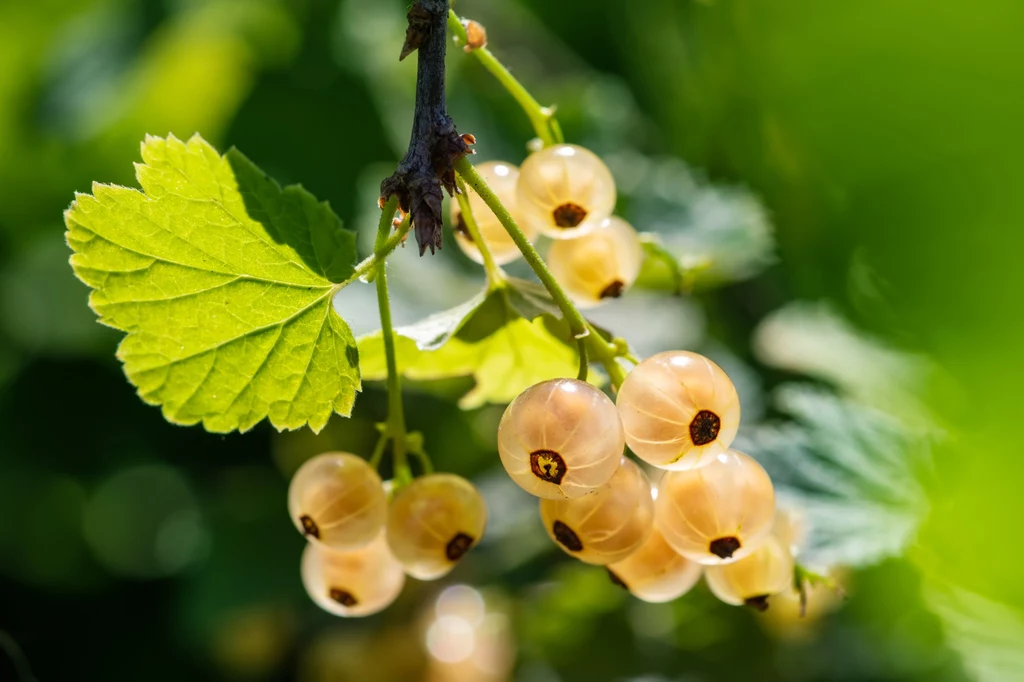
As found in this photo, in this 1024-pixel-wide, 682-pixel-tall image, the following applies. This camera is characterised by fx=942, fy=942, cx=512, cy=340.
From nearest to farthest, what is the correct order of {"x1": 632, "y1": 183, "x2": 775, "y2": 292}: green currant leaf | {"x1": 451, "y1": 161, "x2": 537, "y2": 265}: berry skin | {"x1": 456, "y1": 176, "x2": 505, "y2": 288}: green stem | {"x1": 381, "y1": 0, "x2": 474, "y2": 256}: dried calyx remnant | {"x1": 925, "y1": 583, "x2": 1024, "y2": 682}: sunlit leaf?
{"x1": 925, "y1": 583, "x2": 1024, "y2": 682}: sunlit leaf → {"x1": 381, "y1": 0, "x2": 474, "y2": 256}: dried calyx remnant → {"x1": 456, "y1": 176, "x2": 505, "y2": 288}: green stem → {"x1": 451, "y1": 161, "x2": 537, "y2": 265}: berry skin → {"x1": 632, "y1": 183, "x2": 775, "y2": 292}: green currant leaf

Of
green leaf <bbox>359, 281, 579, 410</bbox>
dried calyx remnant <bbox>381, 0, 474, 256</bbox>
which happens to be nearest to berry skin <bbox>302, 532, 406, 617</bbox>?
green leaf <bbox>359, 281, 579, 410</bbox>

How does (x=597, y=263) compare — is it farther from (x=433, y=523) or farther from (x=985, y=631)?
(x=985, y=631)

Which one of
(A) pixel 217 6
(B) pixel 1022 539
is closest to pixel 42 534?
(A) pixel 217 6

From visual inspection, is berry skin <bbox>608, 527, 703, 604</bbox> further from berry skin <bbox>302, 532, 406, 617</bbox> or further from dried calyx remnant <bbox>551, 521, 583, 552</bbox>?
berry skin <bbox>302, 532, 406, 617</bbox>

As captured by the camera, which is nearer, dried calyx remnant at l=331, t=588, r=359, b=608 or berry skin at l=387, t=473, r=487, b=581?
berry skin at l=387, t=473, r=487, b=581

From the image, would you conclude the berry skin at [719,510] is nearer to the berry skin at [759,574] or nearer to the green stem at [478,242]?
the berry skin at [759,574]

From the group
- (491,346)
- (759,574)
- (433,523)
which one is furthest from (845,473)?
(433,523)

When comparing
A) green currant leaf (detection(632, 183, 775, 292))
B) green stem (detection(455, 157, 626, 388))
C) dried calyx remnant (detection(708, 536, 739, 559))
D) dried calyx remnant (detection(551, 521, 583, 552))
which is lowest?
dried calyx remnant (detection(551, 521, 583, 552))
